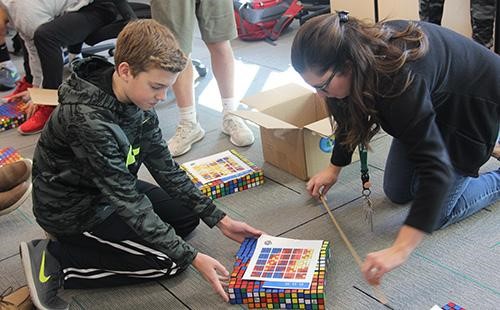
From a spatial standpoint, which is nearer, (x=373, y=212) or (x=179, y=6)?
(x=373, y=212)

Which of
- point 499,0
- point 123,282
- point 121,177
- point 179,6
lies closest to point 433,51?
point 121,177

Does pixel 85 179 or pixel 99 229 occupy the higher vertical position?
pixel 85 179

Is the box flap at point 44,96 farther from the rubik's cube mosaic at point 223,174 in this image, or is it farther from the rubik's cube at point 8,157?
the rubik's cube mosaic at point 223,174

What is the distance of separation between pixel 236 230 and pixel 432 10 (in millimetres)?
1932

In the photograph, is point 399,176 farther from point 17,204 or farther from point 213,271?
point 17,204

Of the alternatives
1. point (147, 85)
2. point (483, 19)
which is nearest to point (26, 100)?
point (147, 85)

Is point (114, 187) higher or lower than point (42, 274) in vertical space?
higher

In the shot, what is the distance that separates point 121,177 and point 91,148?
11 centimetres

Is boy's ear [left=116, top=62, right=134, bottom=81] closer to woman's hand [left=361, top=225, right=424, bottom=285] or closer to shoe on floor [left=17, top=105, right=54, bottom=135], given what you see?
woman's hand [left=361, top=225, right=424, bottom=285]

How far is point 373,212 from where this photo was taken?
6.17ft

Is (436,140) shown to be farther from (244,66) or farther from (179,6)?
(244,66)

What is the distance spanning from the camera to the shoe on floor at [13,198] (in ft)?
6.79

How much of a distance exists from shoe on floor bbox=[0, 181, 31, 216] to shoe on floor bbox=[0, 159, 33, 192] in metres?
0.02

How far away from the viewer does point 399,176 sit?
183cm
